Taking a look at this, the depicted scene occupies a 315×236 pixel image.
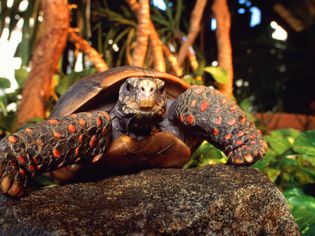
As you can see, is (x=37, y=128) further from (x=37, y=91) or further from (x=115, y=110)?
(x=37, y=91)

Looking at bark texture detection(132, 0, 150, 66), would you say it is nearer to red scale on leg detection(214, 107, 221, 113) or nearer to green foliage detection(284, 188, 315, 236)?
red scale on leg detection(214, 107, 221, 113)

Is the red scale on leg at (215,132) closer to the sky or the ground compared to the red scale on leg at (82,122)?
closer to the ground

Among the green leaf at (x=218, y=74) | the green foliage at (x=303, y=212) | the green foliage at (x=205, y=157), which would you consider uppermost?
the green leaf at (x=218, y=74)

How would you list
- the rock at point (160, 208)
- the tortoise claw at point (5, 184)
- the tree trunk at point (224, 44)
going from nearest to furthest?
the rock at point (160, 208) < the tortoise claw at point (5, 184) < the tree trunk at point (224, 44)

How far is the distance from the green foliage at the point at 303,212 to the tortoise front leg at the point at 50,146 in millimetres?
765

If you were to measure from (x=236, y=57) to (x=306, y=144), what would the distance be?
336cm

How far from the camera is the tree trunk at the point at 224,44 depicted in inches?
123

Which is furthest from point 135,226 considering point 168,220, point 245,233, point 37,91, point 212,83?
point 212,83

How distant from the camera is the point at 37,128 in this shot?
1.27 meters

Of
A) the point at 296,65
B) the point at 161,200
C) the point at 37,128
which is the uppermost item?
the point at 37,128

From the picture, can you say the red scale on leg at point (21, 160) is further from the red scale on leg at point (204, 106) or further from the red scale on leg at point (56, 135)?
the red scale on leg at point (204, 106)

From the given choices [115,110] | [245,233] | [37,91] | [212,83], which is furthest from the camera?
[212,83]

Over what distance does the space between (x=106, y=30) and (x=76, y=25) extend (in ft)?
2.01

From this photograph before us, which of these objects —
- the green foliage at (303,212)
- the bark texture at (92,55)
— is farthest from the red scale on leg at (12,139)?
the bark texture at (92,55)
